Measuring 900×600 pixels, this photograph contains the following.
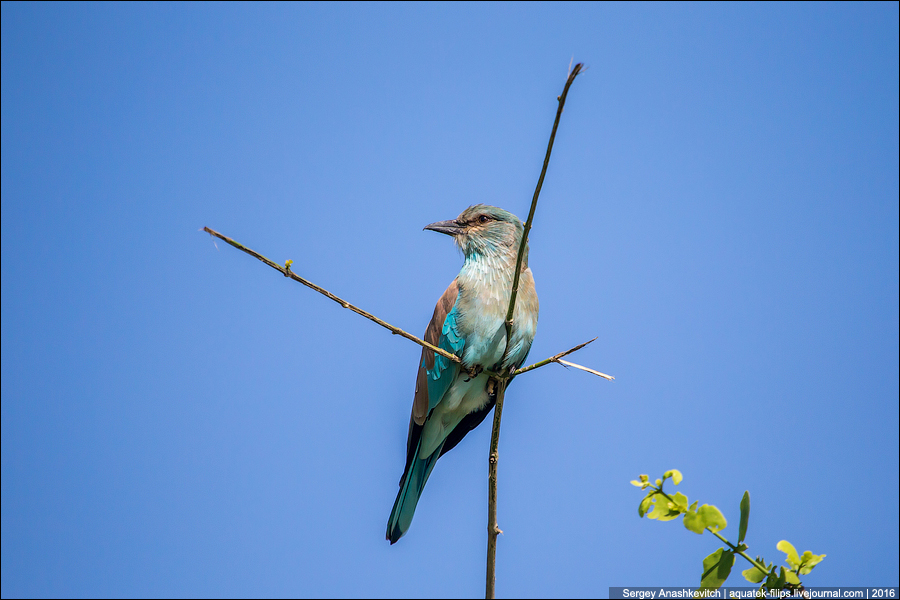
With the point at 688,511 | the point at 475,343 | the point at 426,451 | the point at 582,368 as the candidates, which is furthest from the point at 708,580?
the point at 426,451

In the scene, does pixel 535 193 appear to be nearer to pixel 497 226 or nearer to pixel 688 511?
pixel 688 511

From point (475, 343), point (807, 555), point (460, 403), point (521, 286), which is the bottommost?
point (807, 555)

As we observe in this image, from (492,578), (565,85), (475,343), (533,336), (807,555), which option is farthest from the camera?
(533,336)

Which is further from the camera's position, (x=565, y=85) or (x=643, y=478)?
(x=565, y=85)

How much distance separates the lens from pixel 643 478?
1.43 metres

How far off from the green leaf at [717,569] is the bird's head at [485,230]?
288 cm

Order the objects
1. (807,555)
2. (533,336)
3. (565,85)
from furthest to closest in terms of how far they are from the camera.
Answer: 1. (533,336)
2. (565,85)
3. (807,555)

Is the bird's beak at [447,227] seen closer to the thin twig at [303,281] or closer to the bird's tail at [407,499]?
the bird's tail at [407,499]

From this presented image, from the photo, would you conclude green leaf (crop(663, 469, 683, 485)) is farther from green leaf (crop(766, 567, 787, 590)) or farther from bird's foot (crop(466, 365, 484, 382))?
bird's foot (crop(466, 365, 484, 382))

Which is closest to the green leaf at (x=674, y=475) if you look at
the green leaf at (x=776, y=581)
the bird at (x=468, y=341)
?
the green leaf at (x=776, y=581)

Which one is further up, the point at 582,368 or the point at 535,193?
the point at 535,193

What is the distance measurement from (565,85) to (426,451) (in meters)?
3.25

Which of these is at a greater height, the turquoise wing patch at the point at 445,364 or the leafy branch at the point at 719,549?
the turquoise wing patch at the point at 445,364

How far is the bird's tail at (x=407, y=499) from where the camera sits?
4.09 metres
